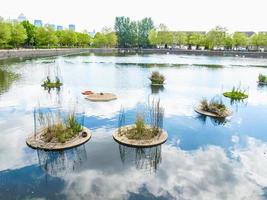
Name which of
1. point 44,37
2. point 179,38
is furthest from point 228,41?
point 44,37

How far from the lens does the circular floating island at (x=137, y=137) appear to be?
10852 mm

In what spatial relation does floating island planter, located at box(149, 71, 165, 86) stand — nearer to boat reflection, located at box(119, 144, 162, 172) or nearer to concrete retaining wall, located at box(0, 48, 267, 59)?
boat reflection, located at box(119, 144, 162, 172)

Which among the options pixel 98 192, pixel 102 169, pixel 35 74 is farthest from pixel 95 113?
pixel 35 74

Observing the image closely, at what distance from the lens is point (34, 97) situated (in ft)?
61.2

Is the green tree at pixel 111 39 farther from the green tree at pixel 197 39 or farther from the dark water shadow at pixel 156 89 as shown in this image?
the dark water shadow at pixel 156 89

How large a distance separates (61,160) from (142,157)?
2.77 metres

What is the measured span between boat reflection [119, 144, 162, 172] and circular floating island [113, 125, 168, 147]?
6.6 inches

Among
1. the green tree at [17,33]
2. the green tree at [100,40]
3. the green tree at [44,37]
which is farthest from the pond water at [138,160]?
the green tree at [100,40]

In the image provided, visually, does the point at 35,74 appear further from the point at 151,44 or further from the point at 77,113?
the point at 151,44

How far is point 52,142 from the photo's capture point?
1055 centimetres

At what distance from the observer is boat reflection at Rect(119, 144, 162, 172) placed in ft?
30.7

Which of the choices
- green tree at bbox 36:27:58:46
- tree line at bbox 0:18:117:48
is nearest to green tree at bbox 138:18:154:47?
tree line at bbox 0:18:117:48

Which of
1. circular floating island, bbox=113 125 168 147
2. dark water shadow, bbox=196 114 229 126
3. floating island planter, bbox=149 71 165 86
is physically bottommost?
dark water shadow, bbox=196 114 229 126

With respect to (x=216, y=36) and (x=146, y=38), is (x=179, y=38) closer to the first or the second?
(x=146, y=38)
